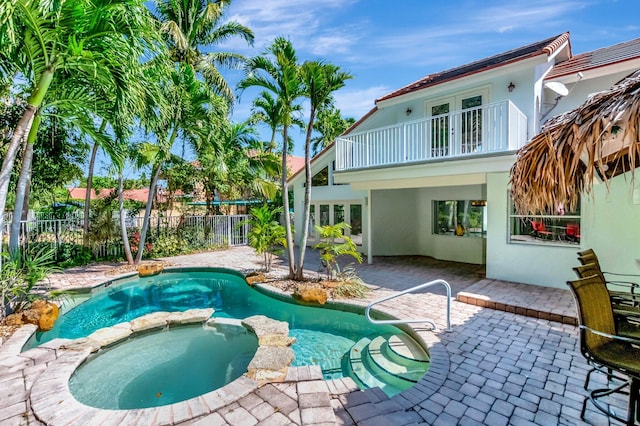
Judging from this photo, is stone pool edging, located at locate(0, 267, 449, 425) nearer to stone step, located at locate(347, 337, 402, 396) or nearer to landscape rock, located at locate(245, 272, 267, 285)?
stone step, located at locate(347, 337, 402, 396)

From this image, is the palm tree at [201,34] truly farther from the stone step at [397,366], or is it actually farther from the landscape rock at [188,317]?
the stone step at [397,366]

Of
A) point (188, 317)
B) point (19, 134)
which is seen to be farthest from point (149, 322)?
point (19, 134)

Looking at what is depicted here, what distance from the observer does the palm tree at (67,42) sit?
575cm

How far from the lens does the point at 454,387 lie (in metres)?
4.16

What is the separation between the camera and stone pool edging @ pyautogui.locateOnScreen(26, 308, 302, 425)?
361 centimetres

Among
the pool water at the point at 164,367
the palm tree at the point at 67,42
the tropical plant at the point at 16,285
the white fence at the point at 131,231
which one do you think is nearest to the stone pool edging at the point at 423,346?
the pool water at the point at 164,367

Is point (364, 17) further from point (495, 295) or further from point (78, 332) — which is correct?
point (78, 332)

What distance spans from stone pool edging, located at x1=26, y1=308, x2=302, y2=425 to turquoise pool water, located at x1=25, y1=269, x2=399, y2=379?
847 millimetres

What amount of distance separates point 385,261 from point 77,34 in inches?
465

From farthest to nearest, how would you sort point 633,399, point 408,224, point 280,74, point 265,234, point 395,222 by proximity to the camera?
point 408,224, point 395,222, point 265,234, point 280,74, point 633,399

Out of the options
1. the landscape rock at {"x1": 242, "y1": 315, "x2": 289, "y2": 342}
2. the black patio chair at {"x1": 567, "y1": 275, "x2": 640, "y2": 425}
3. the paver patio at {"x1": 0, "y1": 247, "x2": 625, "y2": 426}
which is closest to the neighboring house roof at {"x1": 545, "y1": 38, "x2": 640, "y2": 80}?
the paver patio at {"x1": 0, "y1": 247, "x2": 625, "y2": 426}

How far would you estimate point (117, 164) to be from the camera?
9375mm

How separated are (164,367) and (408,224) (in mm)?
11788

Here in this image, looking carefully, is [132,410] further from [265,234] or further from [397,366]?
[265,234]
